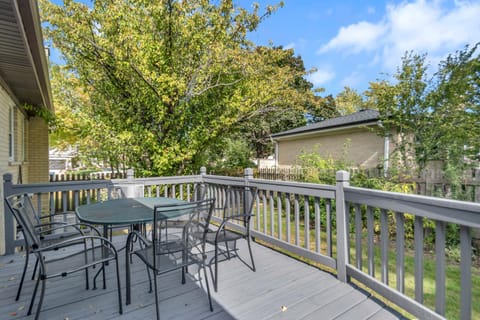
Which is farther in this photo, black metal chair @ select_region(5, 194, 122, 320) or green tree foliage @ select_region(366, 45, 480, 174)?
green tree foliage @ select_region(366, 45, 480, 174)

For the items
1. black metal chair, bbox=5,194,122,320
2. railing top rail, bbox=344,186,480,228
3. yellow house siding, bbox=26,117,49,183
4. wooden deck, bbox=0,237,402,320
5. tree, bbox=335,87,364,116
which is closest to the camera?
railing top rail, bbox=344,186,480,228

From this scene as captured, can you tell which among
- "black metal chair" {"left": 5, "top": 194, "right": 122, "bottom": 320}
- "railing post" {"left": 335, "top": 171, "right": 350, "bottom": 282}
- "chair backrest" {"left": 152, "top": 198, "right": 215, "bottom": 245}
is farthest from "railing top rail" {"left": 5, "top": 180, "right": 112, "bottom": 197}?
"railing post" {"left": 335, "top": 171, "right": 350, "bottom": 282}

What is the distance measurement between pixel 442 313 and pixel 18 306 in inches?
133

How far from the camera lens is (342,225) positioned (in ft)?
8.77

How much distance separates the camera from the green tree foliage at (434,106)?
20.9ft

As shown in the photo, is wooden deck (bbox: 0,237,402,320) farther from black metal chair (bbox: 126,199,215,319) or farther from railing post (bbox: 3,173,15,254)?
railing post (bbox: 3,173,15,254)

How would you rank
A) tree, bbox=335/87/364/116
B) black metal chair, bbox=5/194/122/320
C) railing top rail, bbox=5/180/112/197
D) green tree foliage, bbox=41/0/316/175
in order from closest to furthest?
black metal chair, bbox=5/194/122/320, railing top rail, bbox=5/180/112/197, green tree foliage, bbox=41/0/316/175, tree, bbox=335/87/364/116

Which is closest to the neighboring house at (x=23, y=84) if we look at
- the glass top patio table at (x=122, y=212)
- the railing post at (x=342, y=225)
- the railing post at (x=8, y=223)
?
the railing post at (x=8, y=223)

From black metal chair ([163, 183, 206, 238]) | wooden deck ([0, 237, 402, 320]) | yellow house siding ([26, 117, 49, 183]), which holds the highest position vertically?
yellow house siding ([26, 117, 49, 183])

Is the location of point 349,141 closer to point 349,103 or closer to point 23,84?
point 23,84

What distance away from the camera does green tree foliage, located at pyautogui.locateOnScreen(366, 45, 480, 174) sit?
251 inches

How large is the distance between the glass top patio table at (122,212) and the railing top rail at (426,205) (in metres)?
1.74

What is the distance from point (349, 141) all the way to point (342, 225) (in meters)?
7.37

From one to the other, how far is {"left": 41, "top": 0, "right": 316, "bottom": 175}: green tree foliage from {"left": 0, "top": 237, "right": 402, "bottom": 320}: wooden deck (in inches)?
153
